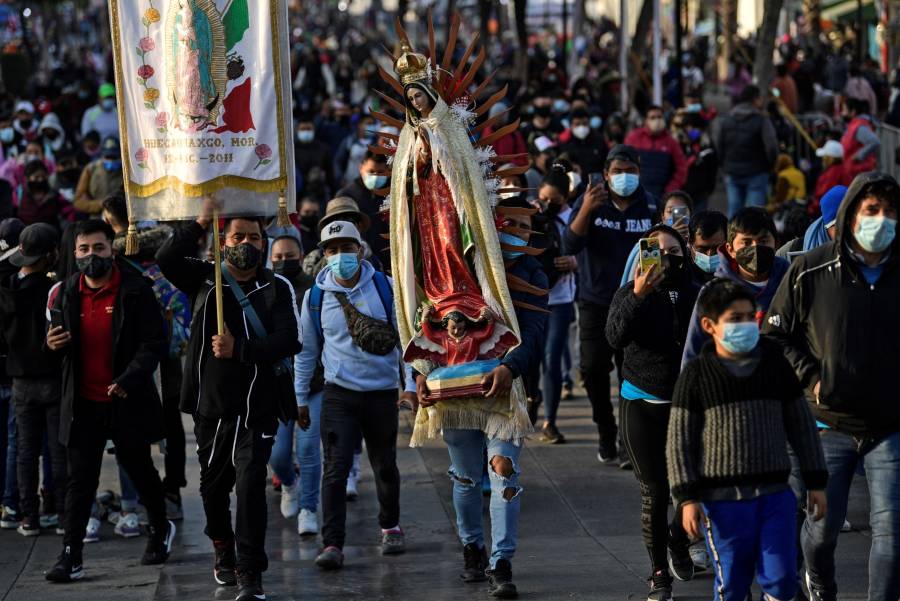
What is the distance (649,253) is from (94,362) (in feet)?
10.2

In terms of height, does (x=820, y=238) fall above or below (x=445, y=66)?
below

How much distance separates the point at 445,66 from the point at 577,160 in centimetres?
821

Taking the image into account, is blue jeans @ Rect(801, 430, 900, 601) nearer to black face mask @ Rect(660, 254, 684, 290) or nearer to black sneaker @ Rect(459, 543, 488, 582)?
black face mask @ Rect(660, 254, 684, 290)

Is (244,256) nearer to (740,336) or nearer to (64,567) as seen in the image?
(64,567)

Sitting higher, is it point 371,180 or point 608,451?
point 371,180

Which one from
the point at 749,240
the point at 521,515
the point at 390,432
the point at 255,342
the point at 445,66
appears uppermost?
the point at 445,66

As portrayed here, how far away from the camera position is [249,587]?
7578mm

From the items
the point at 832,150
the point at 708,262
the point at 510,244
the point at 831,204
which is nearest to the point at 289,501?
the point at 510,244

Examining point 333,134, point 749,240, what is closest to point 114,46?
point 749,240

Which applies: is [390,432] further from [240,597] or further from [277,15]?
[277,15]

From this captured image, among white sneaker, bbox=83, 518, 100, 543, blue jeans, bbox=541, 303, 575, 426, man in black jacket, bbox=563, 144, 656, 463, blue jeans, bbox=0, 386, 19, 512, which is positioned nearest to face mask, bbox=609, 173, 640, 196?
man in black jacket, bbox=563, 144, 656, 463

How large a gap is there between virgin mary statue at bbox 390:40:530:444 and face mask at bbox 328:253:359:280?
573 millimetres

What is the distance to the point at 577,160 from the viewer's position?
625 inches

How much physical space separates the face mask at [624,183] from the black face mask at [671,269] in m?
2.36
